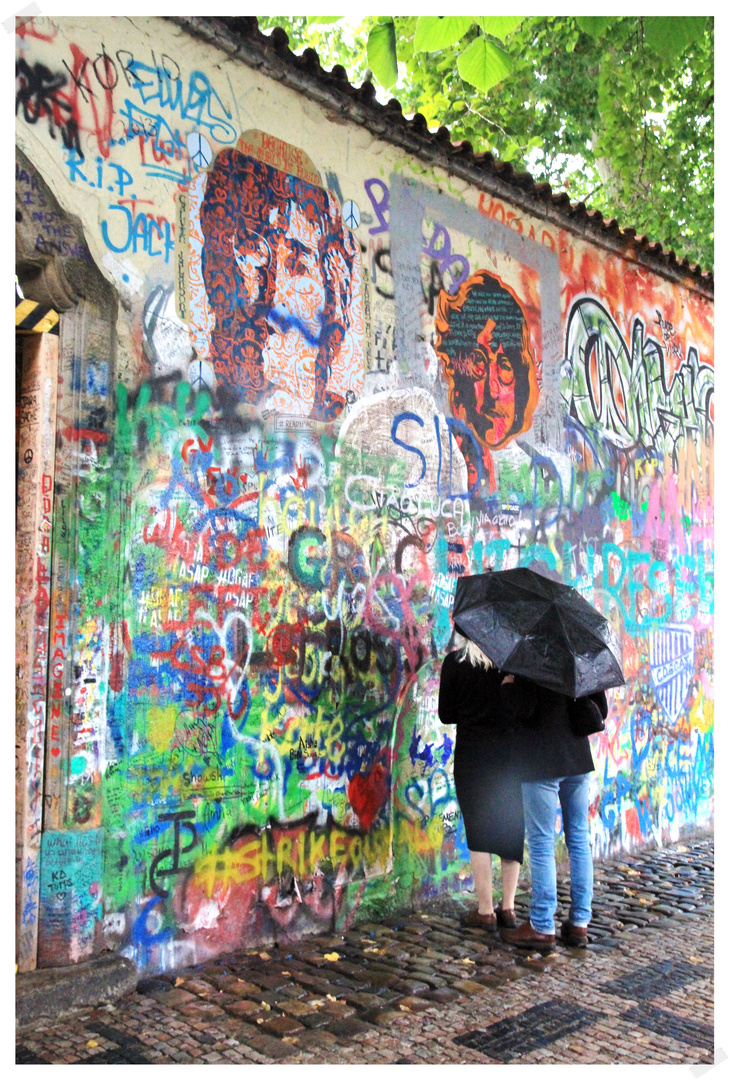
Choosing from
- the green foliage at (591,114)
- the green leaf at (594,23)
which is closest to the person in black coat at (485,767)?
the green leaf at (594,23)

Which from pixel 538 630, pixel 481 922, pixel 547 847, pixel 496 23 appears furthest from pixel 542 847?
pixel 496 23

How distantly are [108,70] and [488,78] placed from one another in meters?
2.32

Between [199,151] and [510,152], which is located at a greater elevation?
[510,152]

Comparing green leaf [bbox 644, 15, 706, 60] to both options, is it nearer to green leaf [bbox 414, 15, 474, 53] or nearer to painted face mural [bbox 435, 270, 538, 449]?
green leaf [bbox 414, 15, 474, 53]

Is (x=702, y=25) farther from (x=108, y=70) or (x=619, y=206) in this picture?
(x=619, y=206)

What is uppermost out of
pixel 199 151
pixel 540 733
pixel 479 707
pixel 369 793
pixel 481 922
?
pixel 199 151

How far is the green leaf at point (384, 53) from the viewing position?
11.7 ft

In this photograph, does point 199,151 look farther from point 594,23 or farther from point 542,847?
point 542,847

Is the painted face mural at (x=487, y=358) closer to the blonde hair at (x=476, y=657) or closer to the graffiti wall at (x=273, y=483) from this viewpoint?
the graffiti wall at (x=273, y=483)

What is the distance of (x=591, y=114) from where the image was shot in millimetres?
12680

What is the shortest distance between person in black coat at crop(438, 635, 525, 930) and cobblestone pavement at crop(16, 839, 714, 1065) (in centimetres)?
41

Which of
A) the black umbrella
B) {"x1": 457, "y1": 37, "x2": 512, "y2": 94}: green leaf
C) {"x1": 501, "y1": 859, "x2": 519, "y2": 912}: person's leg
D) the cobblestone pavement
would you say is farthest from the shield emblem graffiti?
{"x1": 457, "y1": 37, "x2": 512, "y2": 94}: green leaf

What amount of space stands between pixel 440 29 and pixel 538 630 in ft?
9.88

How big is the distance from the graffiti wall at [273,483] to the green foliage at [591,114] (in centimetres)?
427
